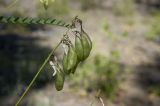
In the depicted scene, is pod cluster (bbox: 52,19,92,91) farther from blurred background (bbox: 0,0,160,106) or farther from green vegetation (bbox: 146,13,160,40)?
green vegetation (bbox: 146,13,160,40)

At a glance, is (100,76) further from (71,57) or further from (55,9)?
(71,57)

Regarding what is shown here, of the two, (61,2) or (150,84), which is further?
(61,2)

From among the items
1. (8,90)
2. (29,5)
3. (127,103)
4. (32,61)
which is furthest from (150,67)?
(29,5)

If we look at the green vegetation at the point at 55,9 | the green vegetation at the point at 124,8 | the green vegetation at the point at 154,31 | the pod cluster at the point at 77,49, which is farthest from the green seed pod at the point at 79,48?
the green vegetation at the point at 124,8

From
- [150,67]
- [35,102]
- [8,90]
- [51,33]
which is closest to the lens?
[35,102]

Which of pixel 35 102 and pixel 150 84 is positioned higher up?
pixel 35 102

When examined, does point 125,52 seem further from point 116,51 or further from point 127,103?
point 127,103

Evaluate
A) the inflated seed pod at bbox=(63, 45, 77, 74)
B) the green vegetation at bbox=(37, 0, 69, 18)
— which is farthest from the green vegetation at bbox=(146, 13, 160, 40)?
the inflated seed pod at bbox=(63, 45, 77, 74)

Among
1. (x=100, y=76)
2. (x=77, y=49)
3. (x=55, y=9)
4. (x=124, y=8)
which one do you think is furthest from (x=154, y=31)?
(x=77, y=49)
